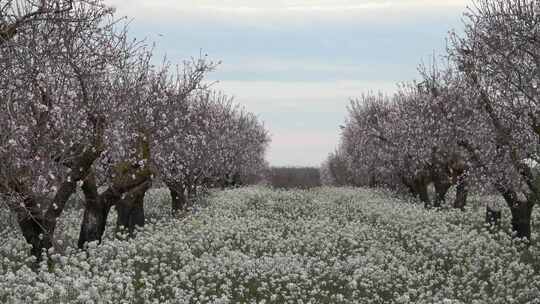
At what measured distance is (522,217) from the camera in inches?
938

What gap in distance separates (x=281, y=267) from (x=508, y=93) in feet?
30.9

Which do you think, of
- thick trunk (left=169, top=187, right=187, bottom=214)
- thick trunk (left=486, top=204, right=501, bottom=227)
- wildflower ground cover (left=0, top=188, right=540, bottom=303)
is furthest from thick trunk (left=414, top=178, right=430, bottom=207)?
thick trunk (left=169, top=187, right=187, bottom=214)

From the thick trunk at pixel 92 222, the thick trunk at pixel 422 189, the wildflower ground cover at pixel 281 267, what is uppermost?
the thick trunk at pixel 422 189

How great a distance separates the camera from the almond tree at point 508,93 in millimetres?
18703

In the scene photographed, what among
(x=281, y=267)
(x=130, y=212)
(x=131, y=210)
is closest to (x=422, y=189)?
(x=131, y=210)

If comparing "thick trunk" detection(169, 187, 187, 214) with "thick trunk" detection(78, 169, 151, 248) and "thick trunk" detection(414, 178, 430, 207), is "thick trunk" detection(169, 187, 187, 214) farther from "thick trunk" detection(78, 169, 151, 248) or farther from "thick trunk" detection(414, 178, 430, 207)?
"thick trunk" detection(414, 178, 430, 207)

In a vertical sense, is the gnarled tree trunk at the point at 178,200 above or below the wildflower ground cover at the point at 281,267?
above

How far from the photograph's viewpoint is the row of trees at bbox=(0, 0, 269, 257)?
13.4 m

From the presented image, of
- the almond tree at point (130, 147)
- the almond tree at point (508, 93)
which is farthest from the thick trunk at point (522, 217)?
the almond tree at point (130, 147)

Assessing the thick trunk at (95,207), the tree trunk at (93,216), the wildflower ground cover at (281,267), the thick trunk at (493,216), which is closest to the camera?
the wildflower ground cover at (281,267)

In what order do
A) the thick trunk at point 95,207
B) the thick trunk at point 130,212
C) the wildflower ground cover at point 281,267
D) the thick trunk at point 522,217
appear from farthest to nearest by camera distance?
the thick trunk at point 130,212 < the thick trunk at point 522,217 < the thick trunk at point 95,207 < the wildflower ground cover at point 281,267

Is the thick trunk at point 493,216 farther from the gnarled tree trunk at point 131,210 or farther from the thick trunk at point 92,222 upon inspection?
the thick trunk at point 92,222

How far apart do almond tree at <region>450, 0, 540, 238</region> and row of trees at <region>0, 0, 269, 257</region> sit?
10.8 metres

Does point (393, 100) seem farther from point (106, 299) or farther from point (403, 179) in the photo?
point (106, 299)
